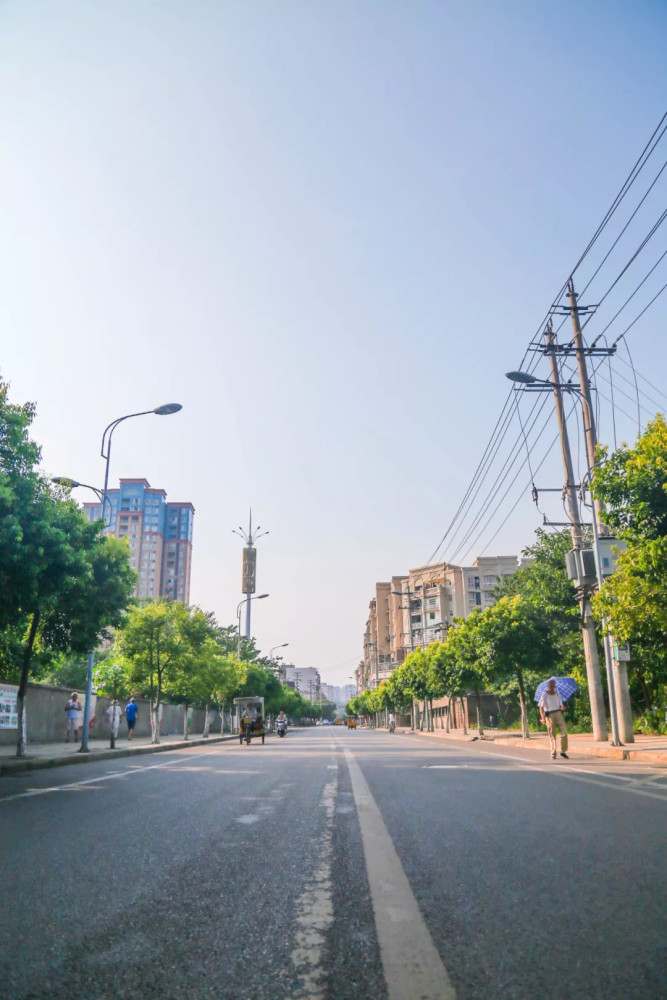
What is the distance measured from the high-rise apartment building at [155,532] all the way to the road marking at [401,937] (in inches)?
7050

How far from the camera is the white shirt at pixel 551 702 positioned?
16.9 m

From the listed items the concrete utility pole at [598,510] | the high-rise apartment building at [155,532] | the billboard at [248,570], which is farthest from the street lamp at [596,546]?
the high-rise apartment building at [155,532]

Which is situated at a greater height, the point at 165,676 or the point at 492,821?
the point at 165,676

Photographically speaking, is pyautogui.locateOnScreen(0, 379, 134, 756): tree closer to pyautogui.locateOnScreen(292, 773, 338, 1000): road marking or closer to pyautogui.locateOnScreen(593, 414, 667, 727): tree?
pyautogui.locateOnScreen(292, 773, 338, 1000): road marking

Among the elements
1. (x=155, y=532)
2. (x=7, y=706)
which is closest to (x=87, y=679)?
(x=7, y=706)

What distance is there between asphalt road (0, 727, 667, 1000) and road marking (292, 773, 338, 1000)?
0.01 meters

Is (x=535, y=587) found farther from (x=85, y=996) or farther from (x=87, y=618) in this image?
(x=85, y=996)

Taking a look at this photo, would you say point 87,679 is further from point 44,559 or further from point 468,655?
point 468,655

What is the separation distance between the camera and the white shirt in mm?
16859

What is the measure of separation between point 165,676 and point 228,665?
521 inches

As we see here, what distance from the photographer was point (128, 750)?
23422 millimetres

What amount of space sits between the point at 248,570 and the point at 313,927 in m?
A: 99.8

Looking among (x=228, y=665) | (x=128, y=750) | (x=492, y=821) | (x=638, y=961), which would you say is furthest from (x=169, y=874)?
(x=228, y=665)

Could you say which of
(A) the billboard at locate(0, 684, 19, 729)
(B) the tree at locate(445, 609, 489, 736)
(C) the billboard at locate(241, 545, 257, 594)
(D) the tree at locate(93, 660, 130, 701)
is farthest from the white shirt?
(C) the billboard at locate(241, 545, 257, 594)
